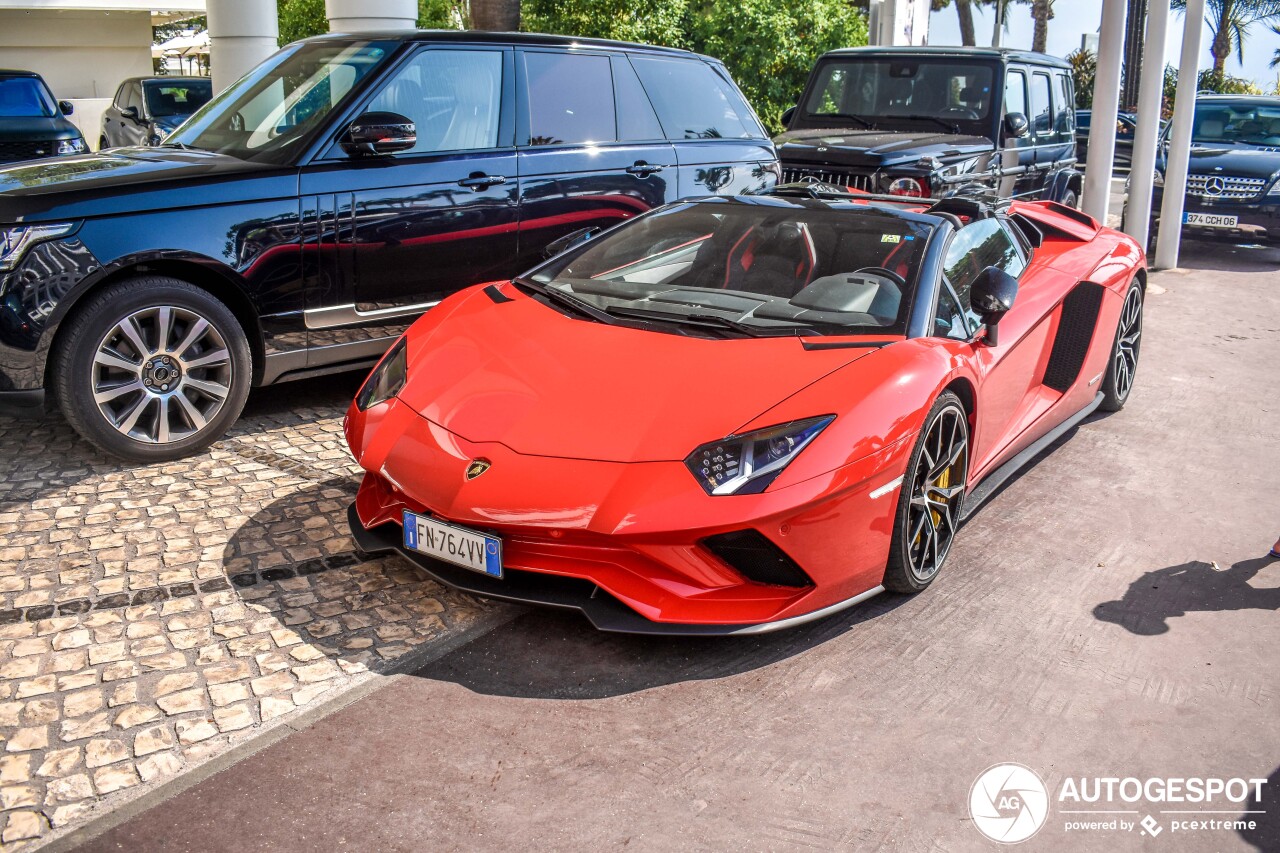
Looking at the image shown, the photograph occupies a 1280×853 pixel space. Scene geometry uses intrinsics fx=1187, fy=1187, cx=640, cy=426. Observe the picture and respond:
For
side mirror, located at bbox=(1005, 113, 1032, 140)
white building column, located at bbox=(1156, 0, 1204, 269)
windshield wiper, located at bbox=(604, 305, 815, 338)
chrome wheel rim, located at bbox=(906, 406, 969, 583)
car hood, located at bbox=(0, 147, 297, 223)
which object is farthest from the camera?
white building column, located at bbox=(1156, 0, 1204, 269)

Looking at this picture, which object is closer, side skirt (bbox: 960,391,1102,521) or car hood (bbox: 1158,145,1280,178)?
side skirt (bbox: 960,391,1102,521)

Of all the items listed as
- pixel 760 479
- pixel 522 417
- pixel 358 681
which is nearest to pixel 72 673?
pixel 358 681

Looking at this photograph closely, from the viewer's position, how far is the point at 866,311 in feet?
14.6

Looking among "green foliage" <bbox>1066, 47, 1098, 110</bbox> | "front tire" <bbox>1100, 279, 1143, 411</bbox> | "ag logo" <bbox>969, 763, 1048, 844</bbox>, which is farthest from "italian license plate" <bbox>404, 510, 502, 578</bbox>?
"green foliage" <bbox>1066, 47, 1098, 110</bbox>

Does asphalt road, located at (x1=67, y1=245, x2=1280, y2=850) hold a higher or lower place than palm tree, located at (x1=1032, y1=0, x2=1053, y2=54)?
lower

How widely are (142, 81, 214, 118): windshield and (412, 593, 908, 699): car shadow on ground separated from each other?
52.6 feet

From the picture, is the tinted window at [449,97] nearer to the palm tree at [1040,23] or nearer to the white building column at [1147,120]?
the white building column at [1147,120]

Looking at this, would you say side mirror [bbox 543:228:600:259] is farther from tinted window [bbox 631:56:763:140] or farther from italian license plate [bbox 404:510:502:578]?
tinted window [bbox 631:56:763:140]

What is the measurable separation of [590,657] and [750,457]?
0.83 m

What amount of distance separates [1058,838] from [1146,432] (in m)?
4.07

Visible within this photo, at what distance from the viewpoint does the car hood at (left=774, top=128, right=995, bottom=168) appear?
350 inches

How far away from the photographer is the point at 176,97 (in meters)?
18.2

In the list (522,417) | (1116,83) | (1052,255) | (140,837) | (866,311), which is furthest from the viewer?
(1116,83)

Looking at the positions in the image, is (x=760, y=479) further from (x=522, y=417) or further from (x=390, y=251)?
(x=390, y=251)
